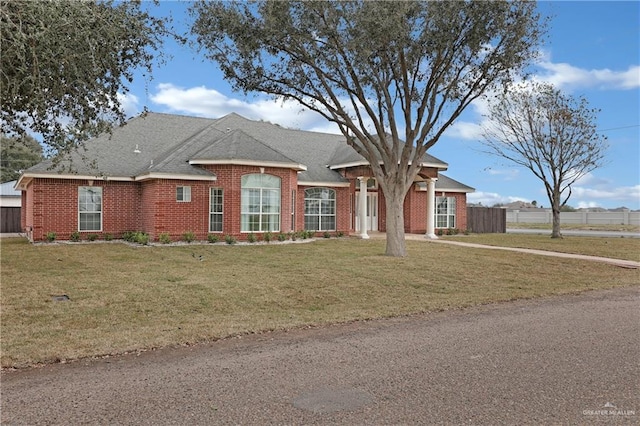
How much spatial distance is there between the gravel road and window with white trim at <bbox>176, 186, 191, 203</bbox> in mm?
13349

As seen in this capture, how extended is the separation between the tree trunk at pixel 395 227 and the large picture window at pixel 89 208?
12199 millimetres

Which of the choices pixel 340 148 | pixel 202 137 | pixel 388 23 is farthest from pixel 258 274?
pixel 340 148

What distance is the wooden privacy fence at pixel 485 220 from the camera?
32.6m

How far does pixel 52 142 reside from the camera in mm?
8719

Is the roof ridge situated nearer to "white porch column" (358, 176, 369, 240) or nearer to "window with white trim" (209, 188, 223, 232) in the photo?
"window with white trim" (209, 188, 223, 232)

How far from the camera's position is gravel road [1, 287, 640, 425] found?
4039 mm

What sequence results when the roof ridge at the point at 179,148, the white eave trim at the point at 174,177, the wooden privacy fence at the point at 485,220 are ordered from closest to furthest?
1. the white eave trim at the point at 174,177
2. the roof ridge at the point at 179,148
3. the wooden privacy fence at the point at 485,220

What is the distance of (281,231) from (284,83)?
22.5ft

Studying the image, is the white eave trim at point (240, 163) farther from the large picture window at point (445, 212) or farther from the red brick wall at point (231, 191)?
the large picture window at point (445, 212)

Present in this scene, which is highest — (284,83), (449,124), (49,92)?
(284,83)

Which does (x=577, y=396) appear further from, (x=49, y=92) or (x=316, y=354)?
(x=49, y=92)

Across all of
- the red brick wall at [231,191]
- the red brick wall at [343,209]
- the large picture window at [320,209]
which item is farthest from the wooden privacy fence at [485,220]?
the red brick wall at [231,191]

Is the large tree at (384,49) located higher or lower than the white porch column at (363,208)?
higher

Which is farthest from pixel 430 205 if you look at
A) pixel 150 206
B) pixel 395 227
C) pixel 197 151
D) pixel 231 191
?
pixel 150 206
